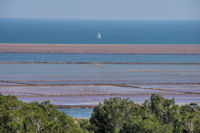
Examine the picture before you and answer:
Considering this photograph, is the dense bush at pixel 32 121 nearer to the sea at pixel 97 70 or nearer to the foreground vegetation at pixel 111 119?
the foreground vegetation at pixel 111 119

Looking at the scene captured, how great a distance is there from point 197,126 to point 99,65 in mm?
49572

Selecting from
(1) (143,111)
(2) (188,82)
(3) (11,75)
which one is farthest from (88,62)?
(1) (143,111)

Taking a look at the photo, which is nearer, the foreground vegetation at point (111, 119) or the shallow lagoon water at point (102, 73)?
the foreground vegetation at point (111, 119)

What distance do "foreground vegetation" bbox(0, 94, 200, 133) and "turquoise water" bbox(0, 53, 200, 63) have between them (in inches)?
1995

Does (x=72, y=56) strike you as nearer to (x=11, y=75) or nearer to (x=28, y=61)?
(x=28, y=61)

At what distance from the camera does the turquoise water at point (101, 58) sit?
265 ft

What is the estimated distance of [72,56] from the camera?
87250mm

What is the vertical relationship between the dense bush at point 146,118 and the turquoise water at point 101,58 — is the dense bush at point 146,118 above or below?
below

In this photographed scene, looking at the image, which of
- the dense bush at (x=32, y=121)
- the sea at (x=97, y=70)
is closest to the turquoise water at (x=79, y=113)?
the sea at (x=97, y=70)

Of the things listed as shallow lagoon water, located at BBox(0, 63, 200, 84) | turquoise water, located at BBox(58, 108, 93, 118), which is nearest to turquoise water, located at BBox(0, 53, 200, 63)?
shallow lagoon water, located at BBox(0, 63, 200, 84)

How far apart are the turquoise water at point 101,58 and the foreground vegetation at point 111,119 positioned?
5067cm

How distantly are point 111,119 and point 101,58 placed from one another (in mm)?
58017

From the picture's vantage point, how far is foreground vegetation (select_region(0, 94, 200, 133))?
23.6 metres

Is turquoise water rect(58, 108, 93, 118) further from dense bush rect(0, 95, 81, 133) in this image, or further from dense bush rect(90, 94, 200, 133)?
dense bush rect(0, 95, 81, 133)
